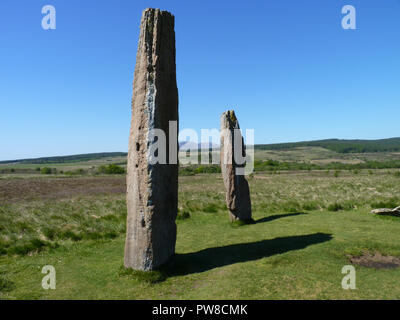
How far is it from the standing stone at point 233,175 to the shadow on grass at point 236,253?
362 centimetres

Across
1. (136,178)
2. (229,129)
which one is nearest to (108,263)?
(136,178)

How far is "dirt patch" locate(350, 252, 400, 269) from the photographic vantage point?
8.15 meters

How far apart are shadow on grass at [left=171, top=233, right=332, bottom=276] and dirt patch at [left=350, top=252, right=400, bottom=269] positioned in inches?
60.7

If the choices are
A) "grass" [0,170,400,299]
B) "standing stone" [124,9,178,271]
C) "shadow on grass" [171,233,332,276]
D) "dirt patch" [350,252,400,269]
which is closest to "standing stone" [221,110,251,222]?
"grass" [0,170,400,299]

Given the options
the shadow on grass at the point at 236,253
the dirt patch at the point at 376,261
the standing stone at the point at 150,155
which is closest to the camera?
the standing stone at the point at 150,155

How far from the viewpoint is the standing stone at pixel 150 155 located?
762cm

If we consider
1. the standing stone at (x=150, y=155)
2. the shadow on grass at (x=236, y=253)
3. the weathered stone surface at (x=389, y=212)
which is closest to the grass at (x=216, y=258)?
the shadow on grass at (x=236, y=253)

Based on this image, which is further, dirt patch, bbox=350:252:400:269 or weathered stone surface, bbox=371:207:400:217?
weathered stone surface, bbox=371:207:400:217

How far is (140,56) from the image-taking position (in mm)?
8055
